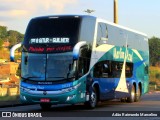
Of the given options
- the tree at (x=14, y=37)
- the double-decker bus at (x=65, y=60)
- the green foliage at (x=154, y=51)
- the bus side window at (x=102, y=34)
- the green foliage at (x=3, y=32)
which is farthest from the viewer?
the green foliage at (x=3, y=32)

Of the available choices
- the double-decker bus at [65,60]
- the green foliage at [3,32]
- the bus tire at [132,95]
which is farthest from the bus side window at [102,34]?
the green foliage at [3,32]

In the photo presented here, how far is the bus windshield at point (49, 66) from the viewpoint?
1928 centimetres

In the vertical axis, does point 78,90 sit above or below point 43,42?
below

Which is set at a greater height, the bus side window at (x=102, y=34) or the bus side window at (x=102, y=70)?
the bus side window at (x=102, y=34)

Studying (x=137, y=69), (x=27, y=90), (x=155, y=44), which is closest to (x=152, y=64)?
(x=155, y=44)

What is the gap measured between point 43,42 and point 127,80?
24.9ft

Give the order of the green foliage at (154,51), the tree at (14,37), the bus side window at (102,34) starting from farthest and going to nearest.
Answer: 1. the tree at (14,37)
2. the green foliage at (154,51)
3. the bus side window at (102,34)

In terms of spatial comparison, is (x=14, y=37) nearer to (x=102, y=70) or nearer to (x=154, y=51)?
(x=154, y=51)

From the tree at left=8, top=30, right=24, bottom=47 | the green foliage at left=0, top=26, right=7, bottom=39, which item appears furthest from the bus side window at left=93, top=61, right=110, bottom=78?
the green foliage at left=0, top=26, right=7, bottom=39

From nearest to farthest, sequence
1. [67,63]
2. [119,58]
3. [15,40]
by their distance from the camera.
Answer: [67,63] → [119,58] → [15,40]

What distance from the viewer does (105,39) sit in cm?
2250

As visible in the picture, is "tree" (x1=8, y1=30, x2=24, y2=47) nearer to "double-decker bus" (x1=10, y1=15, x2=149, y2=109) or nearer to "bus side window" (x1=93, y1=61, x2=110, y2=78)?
"bus side window" (x1=93, y1=61, x2=110, y2=78)

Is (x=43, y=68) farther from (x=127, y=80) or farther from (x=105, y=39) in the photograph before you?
(x=127, y=80)

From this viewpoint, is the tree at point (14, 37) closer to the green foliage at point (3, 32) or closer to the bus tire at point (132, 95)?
the green foliage at point (3, 32)
